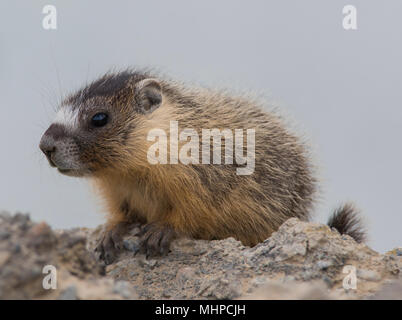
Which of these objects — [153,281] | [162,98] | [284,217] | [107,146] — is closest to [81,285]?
[153,281]

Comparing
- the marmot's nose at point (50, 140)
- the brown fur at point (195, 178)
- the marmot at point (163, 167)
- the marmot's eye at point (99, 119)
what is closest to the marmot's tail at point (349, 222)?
the brown fur at point (195, 178)

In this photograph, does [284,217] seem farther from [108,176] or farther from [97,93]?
[97,93]

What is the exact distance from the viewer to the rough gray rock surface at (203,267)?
282 centimetres

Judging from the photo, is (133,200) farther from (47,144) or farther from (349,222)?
(349,222)

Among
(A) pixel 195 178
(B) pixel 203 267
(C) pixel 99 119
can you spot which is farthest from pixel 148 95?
(B) pixel 203 267

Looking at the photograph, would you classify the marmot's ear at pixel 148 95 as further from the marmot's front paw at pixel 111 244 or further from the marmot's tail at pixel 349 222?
the marmot's tail at pixel 349 222

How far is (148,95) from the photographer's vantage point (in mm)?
4977

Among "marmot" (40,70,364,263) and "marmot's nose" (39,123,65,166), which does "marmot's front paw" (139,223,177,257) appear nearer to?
"marmot" (40,70,364,263)

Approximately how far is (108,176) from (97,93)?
744 mm

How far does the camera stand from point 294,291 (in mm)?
2787

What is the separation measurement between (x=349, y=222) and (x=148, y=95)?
2.41m

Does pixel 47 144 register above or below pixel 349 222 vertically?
above

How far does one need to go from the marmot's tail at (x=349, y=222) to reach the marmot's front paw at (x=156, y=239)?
1.94 meters

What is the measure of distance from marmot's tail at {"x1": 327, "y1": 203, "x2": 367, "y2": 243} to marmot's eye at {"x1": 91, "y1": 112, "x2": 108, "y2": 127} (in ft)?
8.35
